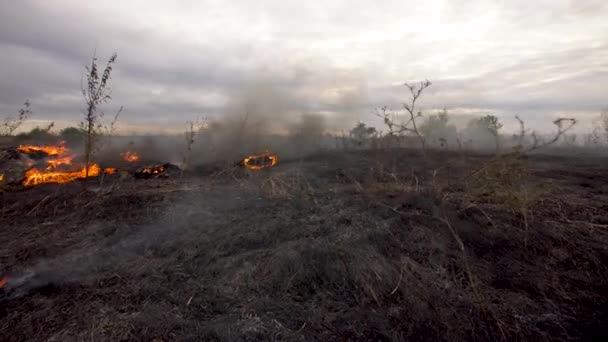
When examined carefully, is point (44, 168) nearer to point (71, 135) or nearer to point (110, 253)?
point (110, 253)

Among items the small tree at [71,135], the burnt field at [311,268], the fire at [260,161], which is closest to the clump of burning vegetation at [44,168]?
the burnt field at [311,268]

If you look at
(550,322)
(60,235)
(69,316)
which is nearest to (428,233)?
(550,322)

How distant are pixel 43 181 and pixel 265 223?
983 cm

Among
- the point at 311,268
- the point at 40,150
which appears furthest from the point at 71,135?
the point at 311,268

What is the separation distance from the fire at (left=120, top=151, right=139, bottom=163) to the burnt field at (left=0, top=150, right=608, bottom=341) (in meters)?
8.01

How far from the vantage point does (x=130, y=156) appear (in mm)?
15633

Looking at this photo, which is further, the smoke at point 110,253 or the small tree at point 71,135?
the small tree at point 71,135

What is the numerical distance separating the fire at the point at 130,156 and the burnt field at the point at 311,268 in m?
8.01

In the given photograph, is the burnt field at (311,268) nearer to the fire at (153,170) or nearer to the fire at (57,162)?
the fire at (57,162)

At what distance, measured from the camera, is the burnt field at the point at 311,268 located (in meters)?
3.17

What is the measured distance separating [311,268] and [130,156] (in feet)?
49.4

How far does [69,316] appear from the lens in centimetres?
333

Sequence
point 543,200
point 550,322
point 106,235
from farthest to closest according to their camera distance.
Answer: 1. point 543,200
2. point 106,235
3. point 550,322

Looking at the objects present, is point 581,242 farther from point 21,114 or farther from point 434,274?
point 21,114
